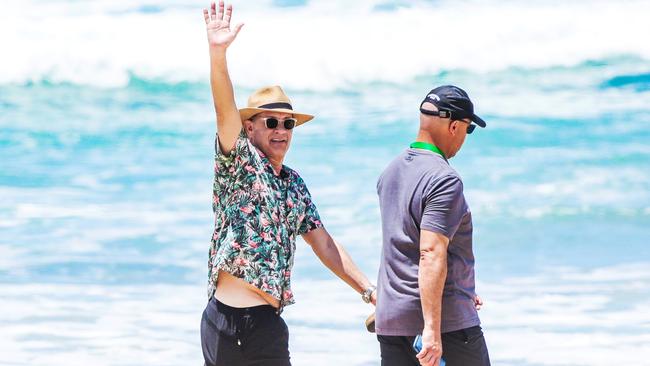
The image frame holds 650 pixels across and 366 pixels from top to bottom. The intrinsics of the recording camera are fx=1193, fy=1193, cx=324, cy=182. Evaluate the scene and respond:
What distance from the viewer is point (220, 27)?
3660mm

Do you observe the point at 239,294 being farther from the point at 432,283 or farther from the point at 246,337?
the point at 432,283

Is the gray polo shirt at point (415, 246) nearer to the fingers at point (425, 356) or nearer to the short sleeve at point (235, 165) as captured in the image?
the fingers at point (425, 356)

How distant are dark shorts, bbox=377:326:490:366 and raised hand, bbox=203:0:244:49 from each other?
1.03m

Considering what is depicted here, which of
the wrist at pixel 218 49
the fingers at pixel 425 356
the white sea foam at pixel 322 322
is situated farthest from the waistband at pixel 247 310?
the white sea foam at pixel 322 322

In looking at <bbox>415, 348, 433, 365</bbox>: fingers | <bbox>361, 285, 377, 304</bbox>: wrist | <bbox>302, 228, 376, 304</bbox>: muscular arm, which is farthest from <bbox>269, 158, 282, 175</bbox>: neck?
<bbox>415, 348, 433, 365</bbox>: fingers

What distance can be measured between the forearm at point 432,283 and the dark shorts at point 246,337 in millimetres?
536

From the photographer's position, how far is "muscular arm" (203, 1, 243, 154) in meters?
3.57

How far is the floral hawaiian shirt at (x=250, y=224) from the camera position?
361cm

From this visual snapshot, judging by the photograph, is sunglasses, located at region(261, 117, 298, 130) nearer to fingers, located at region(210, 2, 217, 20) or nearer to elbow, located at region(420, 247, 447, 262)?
fingers, located at region(210, 2, 217, 20)

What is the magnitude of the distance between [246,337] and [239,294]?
0.13 meters

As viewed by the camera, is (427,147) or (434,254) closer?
(434,254)

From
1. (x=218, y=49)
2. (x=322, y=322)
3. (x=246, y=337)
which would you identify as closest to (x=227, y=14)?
(x=218, y=49)

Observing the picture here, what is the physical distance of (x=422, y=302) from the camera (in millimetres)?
3398

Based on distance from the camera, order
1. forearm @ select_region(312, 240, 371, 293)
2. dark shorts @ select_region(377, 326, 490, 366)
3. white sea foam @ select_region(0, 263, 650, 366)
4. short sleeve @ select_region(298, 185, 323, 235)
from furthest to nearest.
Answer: white sea foam @ select_region(0, 263, 650, 366) < forearm @ select_region(312, 240, 371, 293) < short sleeve @ select_region(298, 185, 323, 235) < dark shorts @ select_region(377, 326, 490, 366)
